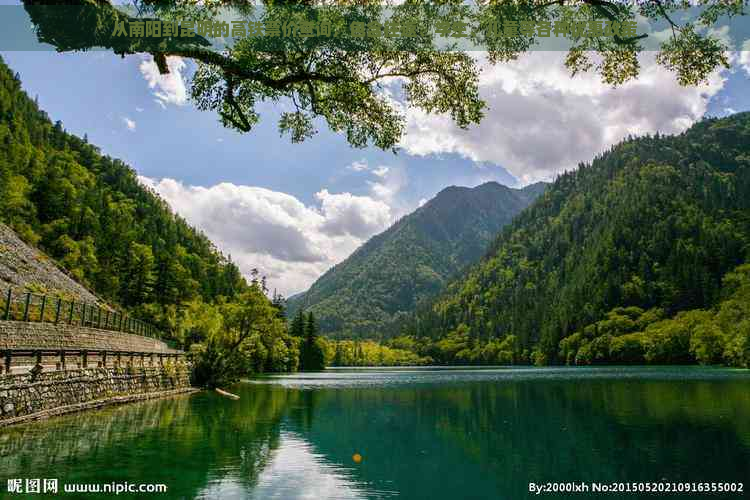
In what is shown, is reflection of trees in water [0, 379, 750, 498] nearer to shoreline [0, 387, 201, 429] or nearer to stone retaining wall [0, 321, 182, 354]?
shoreline [0, 387, 201, 429]

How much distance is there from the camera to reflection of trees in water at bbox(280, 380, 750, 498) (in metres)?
16.0

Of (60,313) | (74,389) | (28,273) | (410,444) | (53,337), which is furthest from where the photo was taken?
(28,273)

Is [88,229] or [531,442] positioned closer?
[531,442]

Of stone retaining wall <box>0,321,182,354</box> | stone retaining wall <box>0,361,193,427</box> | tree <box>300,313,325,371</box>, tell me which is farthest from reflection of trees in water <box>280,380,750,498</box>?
tree <box>300,313,325,371</box>

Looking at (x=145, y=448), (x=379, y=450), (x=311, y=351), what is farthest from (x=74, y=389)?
(x=311, y=351)

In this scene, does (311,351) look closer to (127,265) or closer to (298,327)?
(298,327)

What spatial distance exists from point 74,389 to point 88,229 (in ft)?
294

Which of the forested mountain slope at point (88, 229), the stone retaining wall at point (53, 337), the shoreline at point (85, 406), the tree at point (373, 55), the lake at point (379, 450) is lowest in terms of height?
the lake at point (379, 450)

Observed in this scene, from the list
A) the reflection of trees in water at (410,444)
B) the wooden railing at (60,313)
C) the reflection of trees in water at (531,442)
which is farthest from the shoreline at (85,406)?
the reflection of trees in water at (531,442)

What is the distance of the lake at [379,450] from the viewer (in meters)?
14.8

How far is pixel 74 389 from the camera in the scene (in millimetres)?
28766

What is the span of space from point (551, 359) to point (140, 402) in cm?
17394

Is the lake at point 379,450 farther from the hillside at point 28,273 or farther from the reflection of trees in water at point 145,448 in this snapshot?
the hillside at point 28,273

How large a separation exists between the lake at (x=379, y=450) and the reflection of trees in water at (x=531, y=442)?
0.05 m
